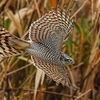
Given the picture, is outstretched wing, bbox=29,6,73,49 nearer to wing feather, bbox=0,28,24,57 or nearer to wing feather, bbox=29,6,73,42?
wing feather, bbox=29,6,73,42

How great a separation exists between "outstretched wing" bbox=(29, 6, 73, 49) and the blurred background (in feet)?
0.99

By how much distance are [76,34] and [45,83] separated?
52 cm

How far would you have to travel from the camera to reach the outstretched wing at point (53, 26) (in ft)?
6.66

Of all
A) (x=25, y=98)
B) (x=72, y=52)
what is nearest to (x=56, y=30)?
(x=72, y=52)

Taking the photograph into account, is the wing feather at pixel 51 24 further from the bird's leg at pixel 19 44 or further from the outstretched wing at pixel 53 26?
the bird's leg at pixel 19 44

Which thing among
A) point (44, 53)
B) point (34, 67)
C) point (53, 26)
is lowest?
point (34, 67)

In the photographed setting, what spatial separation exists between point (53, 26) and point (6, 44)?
0.30 meters

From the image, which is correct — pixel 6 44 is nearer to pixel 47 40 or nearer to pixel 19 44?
pixel 19 44

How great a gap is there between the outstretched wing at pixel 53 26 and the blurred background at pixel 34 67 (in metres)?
0.30

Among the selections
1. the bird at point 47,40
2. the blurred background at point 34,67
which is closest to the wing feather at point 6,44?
the bird at point 47,40

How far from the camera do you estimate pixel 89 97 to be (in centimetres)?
295

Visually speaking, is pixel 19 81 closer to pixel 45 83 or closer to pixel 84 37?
pixel 45 83

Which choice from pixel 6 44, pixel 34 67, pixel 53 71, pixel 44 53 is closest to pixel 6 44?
pixel 6 44

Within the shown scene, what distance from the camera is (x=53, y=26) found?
80.8 inches
